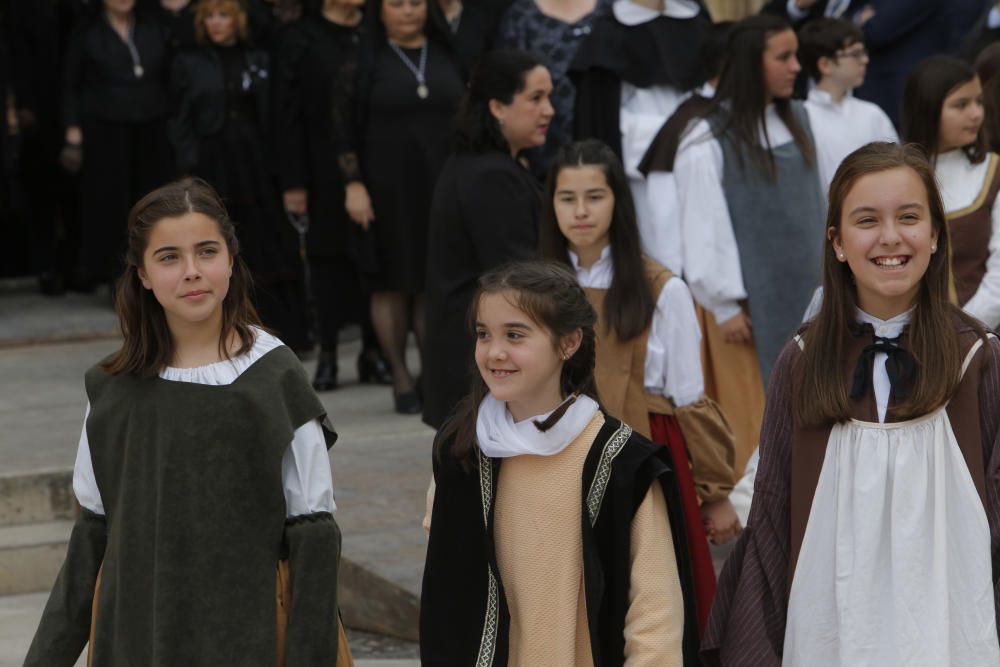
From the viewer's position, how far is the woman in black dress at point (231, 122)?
862 cm

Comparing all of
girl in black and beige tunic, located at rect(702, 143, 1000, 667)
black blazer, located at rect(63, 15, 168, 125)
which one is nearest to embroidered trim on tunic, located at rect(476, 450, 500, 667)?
girl in black and beige tunic, located at rect(702, 143, 1000, 667)

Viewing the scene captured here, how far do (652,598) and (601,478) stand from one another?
0.82ft

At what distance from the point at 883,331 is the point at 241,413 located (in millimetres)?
1261

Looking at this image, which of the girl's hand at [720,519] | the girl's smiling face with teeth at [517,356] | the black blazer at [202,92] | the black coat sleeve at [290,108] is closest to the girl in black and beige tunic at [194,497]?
the girl's smiling face with teeth at [517,356]

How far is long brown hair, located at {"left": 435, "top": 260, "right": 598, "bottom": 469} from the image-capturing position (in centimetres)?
360

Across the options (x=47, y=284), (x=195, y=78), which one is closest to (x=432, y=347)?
(x=195, y=78)

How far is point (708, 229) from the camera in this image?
6168 mm

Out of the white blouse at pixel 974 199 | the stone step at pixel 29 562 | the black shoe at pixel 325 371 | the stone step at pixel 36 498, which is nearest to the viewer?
the white blouse at pixel 974 199

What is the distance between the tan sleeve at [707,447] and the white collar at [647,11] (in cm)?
279

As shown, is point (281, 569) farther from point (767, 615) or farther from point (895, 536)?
point (895, 536)

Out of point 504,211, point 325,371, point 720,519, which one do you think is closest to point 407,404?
point 325,371

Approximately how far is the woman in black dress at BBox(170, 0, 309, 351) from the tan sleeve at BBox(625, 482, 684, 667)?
17.2ft

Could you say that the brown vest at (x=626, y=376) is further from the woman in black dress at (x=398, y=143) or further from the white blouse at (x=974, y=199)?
the woman in black dress at (x=398, y=143)

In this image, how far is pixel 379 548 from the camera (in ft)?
19.0
